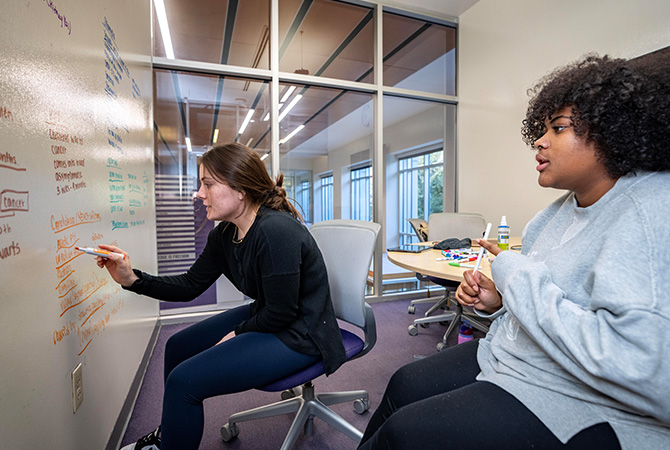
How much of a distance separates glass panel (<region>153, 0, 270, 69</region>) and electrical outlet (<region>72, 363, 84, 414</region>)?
265 centimetres

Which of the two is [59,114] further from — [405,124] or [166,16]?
[405,124]

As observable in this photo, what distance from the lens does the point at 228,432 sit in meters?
1.46

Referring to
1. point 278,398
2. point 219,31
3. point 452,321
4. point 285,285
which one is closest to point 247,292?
point 285,285

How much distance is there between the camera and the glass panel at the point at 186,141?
2.86 m

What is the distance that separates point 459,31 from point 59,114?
4.13 metres

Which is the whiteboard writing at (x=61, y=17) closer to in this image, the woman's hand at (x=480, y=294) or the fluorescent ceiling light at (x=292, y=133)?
the woman's hand at (x=480, y=294)

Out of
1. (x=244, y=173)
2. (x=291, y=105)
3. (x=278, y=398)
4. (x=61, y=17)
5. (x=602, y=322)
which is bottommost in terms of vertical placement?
(x=278, y=398)

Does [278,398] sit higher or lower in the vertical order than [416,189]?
lower

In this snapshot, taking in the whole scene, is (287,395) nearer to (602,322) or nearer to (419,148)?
(602,322)

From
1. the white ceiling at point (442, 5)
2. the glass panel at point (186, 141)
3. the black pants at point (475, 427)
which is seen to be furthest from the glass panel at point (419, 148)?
the black pants at point (475, 427)

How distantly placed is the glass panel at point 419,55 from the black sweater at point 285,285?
299 cm

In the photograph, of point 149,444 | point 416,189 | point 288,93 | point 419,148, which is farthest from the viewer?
point 416,189

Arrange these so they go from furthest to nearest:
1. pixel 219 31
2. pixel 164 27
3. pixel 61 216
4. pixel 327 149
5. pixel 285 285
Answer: pixel 327 149, pixel 219 31, pixel 164 27, pixel 285 285, pixel 61 216

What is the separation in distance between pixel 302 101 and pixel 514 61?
6.84ft
